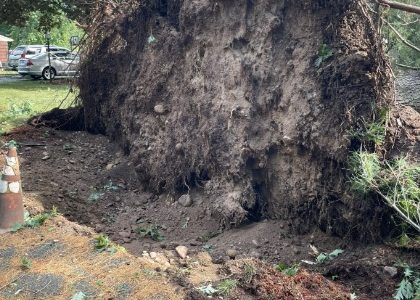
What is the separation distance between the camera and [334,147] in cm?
620

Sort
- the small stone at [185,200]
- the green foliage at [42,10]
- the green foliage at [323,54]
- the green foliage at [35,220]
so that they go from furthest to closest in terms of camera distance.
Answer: the green foliage at [42,10], the small stone at [185,200], the green foliage at [323,54], the green foliage at [35,220]

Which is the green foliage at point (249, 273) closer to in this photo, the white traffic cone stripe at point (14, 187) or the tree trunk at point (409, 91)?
the white traffic cone stripe at point (14, 187)

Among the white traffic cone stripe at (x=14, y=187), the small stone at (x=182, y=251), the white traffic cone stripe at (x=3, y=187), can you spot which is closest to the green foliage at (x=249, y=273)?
the small stone at (x=182, y=251)

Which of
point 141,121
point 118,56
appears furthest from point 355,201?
point 118,56

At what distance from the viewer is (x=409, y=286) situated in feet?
16.5

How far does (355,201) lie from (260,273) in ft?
4.76

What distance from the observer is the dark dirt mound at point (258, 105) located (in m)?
6.27

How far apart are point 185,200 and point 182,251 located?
4.74 feet

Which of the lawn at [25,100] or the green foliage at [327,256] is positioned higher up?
the lawn at [25,100]

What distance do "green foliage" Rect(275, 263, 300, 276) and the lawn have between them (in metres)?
5.98

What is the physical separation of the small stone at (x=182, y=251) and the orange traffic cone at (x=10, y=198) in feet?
5.72

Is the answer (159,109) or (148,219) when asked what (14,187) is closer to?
(148,219)

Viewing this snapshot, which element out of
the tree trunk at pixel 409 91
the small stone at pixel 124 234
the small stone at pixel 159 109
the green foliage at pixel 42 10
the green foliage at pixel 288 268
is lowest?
Answer: the small stone at pixel 124 234

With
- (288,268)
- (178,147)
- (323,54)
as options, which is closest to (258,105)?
(323,54)
